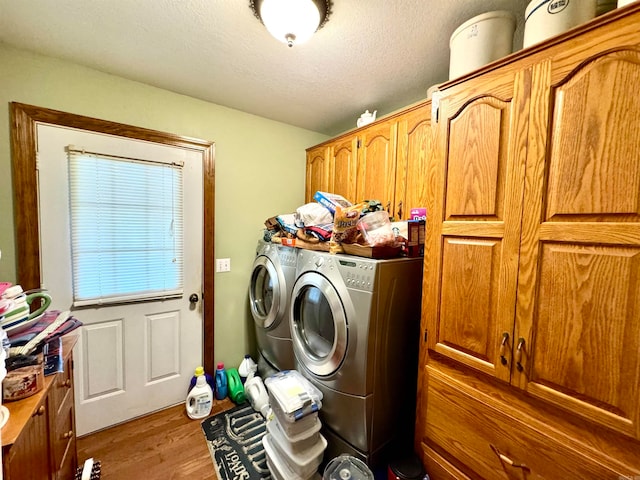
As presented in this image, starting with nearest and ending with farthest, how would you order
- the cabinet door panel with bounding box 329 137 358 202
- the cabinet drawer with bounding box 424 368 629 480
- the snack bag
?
the cabinet drawer with bounding box 424 368 629 480 < the snack bag < the cabinet door panel with bounding box 329 137 358 202

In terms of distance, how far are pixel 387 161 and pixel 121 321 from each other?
6.97ft

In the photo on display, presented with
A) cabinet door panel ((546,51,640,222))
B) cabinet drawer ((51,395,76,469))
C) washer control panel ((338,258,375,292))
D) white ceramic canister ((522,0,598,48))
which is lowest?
cabinet drawer ((51,395,76,469))

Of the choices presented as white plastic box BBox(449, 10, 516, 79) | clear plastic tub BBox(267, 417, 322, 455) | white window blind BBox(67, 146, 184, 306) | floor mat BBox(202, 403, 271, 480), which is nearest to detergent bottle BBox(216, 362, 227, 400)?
floor mat BBox(202, 403, 271, 480)

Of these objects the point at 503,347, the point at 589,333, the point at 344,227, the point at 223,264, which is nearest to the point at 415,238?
the point at 344,227

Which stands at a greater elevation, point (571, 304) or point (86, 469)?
point (571, 304)

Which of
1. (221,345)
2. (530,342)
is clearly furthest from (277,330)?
(530,342)

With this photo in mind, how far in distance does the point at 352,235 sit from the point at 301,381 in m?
0.86

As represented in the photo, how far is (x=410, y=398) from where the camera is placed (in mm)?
1379

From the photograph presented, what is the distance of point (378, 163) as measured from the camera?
1776 millimetres

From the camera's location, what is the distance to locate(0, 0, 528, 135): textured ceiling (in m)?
1.10

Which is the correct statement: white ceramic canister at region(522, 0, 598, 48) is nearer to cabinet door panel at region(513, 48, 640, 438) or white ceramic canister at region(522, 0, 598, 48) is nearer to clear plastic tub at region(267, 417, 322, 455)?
cabinet door panel at region(513, 48, 640, 438)

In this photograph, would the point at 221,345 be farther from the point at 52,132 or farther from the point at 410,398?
the point at 52,132

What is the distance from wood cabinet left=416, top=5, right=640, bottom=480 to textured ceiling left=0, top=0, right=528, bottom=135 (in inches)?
16.7

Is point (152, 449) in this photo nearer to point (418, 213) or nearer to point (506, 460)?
point (506, 460)
